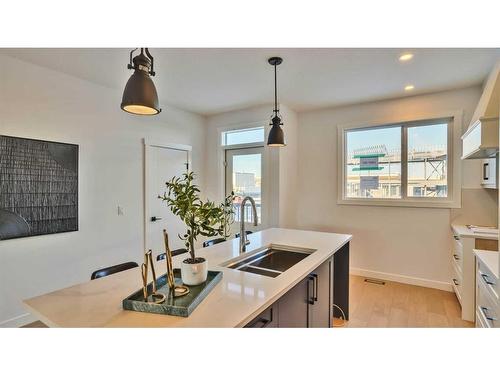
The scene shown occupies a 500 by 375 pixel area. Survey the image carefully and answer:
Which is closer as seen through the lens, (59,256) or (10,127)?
(10,127)

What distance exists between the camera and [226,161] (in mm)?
4602

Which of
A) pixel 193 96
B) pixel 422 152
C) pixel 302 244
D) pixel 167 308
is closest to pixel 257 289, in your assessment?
pixel 167 308

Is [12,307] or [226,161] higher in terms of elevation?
[226,161]

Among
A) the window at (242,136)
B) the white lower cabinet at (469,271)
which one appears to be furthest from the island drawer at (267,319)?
A: the window at (242,136)

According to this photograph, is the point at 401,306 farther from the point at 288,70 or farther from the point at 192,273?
the point at 288,70

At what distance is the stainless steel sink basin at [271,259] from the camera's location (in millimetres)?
1885

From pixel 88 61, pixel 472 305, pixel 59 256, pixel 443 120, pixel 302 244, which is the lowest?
pixel 472 305

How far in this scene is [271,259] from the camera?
2.19 metres

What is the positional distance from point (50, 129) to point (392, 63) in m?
3.68

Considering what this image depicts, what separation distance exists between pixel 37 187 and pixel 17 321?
133 cm

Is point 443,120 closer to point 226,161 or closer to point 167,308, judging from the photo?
point 226,161

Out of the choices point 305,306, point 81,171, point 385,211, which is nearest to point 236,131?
point 81,171

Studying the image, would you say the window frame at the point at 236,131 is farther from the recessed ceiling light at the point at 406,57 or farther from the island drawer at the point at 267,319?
the island drawer at the point at 267,319
